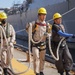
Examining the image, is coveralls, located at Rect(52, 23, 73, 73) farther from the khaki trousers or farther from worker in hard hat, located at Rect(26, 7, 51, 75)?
the khaki trousers

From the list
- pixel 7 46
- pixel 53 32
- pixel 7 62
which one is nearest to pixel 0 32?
pixel 7 46

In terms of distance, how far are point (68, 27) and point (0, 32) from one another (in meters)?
10.3

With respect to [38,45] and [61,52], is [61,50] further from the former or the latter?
[38,45]

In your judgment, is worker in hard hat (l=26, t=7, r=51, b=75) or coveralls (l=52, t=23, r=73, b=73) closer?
worker in hard hat (l=26, t=7, r=51, b=75)

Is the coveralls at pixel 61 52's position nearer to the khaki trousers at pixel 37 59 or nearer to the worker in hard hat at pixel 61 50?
the worker in hard hat at pixel 61 50

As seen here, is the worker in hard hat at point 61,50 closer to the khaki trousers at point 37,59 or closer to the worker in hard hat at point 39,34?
the worker in hard hat at point 39,34

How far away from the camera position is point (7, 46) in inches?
218

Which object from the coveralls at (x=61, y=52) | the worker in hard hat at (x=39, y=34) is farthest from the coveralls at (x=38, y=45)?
the coveralls at (x=61, y=52)

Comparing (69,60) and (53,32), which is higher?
(53,32)

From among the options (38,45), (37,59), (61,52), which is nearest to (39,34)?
(38,45)

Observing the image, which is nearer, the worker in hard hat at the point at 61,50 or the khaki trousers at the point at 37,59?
the khaki trousers at the point at 37,59

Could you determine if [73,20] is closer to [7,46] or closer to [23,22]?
[7,46]

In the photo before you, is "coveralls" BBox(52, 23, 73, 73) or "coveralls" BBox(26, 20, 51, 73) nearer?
"coveralls" BBox(26, 20, 51, 73)

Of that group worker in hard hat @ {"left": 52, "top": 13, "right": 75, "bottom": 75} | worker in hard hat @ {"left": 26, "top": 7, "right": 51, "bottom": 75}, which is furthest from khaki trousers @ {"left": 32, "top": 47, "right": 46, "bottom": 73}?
worker in hard hat @ {"left": 52, "top": 13, "right": 75, "bottom": 75}
